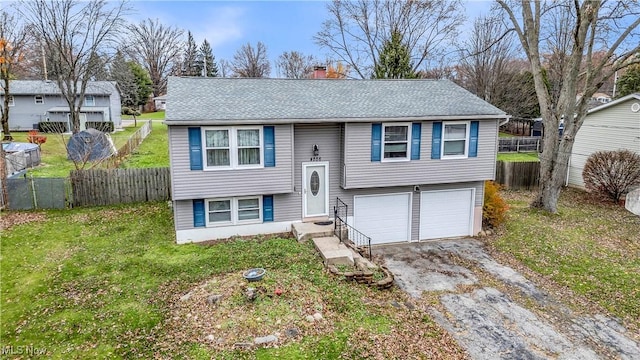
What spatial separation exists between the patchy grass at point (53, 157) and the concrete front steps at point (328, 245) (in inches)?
504

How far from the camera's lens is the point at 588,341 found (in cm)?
817

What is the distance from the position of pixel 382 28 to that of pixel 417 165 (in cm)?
2058

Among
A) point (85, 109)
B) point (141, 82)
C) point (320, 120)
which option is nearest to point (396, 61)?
point (320, 120)

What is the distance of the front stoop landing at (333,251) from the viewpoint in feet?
33.7

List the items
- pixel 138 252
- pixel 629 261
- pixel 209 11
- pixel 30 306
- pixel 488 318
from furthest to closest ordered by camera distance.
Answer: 1. pixel 209 11
2. pixel 629 261
3. pixel 138 252
4. pixel 488 318
5. pixel 30 306

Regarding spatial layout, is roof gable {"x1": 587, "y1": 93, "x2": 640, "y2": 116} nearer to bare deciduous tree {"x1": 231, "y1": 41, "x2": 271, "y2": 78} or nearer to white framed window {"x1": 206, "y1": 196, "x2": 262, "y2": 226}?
white framed window {"x1": 206, "y1": 196, "x2": 262, "y2": 226}

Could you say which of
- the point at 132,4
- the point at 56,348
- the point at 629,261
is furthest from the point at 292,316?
the point at 132,4

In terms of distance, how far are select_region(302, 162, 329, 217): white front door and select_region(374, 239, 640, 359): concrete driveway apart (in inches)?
113

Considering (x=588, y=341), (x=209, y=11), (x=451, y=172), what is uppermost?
(x=209, y=11)

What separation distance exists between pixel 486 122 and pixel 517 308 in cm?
678

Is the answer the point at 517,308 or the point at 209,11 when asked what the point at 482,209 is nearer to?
the point at 517,308

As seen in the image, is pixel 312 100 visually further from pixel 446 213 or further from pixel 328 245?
pixel 446 213

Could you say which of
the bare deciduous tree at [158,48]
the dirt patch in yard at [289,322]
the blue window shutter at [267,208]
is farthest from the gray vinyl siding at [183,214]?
the bare deciduous tree at [158,48]

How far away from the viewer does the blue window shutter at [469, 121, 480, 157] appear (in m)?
13.6
